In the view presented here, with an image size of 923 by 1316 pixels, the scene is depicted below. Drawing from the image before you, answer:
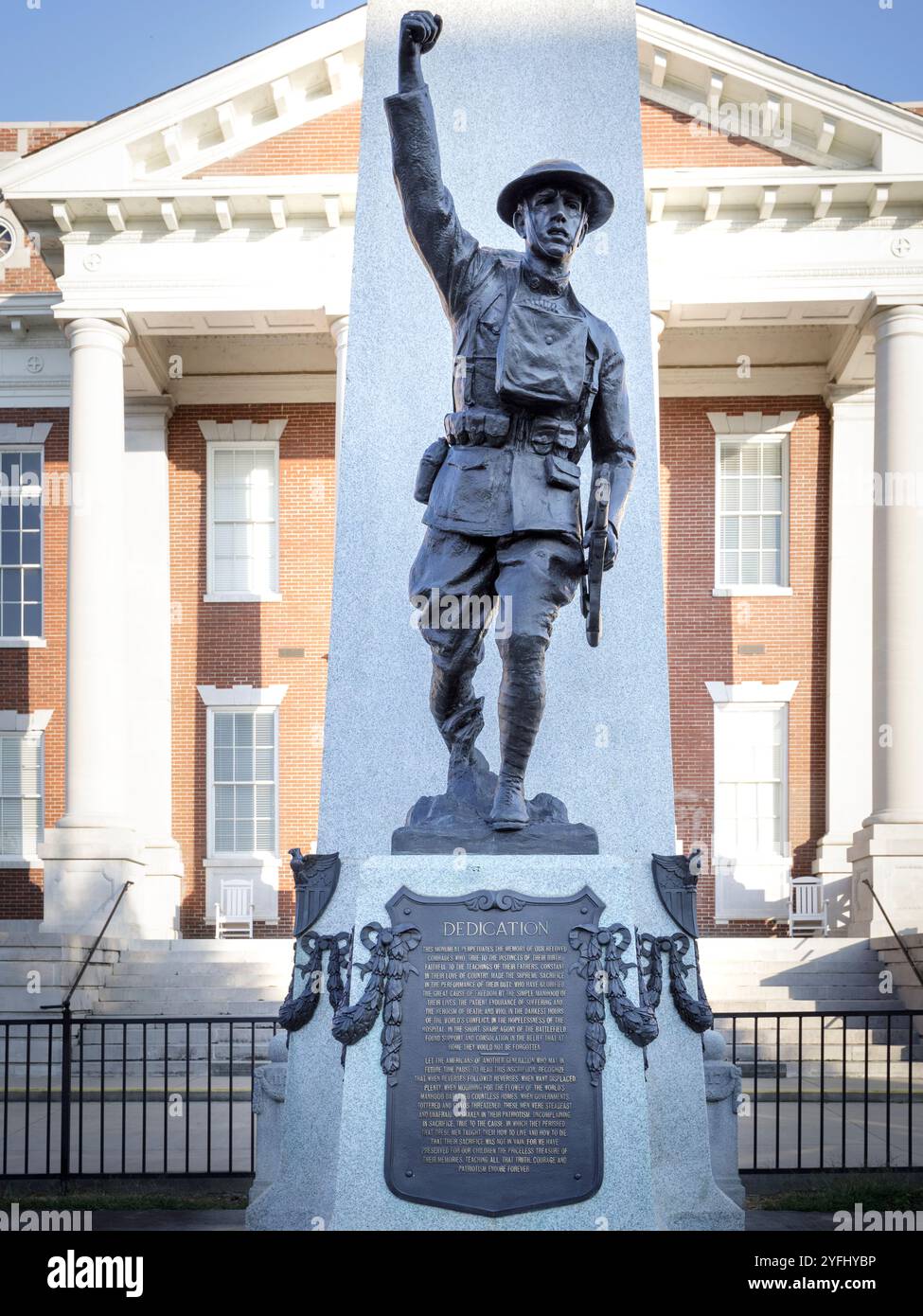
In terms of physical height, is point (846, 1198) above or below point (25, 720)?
below

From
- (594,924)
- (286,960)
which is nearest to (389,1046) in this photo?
(594,924)

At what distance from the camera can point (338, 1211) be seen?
5324 millimetres

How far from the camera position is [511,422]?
19.7 ft

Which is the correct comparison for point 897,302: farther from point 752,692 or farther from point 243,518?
point 243,518

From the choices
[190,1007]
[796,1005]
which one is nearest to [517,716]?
[796,1005]

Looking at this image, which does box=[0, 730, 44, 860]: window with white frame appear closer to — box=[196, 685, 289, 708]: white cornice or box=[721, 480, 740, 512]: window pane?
box=[196, 685, 289, 708]: white cornice

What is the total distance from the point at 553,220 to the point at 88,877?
17.9 m

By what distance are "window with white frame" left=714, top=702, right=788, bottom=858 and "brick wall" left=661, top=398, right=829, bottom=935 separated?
0.52ft

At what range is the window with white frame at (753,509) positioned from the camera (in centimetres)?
2686

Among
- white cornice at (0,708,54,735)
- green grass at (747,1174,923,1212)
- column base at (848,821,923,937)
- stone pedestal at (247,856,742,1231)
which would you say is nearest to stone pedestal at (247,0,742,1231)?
stone pedestal at (247,856,742,1231)

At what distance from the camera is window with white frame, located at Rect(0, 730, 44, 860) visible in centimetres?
2644

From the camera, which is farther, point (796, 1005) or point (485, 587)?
point (796, 1005)

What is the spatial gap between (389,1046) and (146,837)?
20.8m

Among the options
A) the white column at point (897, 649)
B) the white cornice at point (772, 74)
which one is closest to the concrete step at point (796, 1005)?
the white column at point (897, 649)
